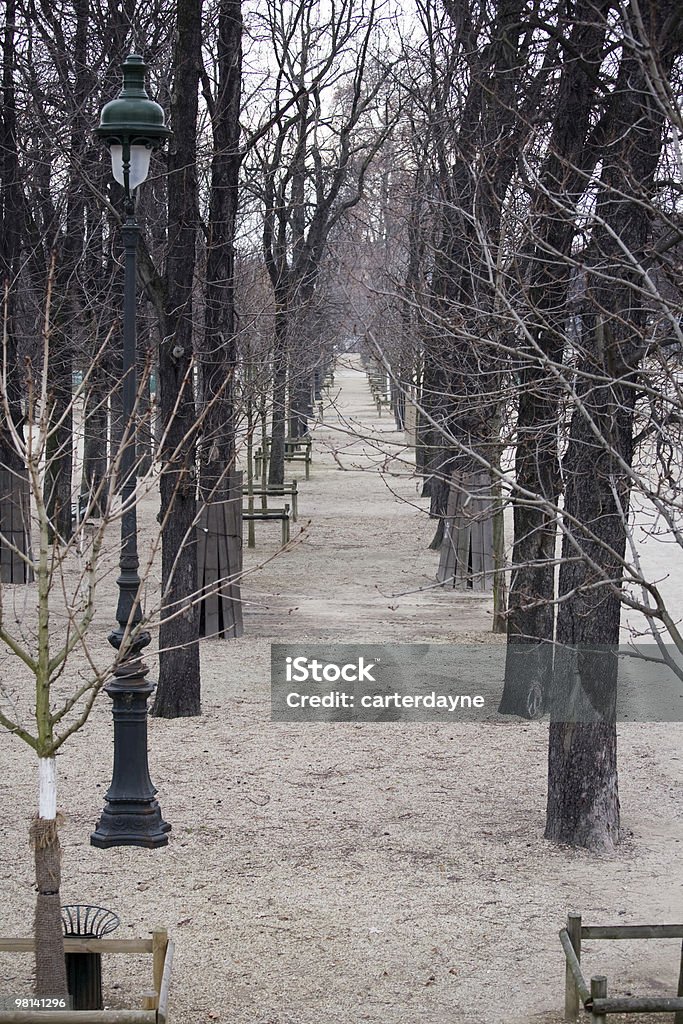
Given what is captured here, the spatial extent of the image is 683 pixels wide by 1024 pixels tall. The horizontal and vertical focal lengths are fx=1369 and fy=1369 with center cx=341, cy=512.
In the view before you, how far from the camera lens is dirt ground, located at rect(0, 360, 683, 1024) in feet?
21.9

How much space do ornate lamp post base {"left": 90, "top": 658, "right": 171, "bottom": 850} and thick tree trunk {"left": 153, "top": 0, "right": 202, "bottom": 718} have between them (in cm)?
280

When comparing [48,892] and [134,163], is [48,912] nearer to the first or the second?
[48,892]

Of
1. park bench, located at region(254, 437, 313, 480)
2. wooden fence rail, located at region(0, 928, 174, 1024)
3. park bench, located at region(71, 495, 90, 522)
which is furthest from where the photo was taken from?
park bench, located at region(254, 437, 313, 480)

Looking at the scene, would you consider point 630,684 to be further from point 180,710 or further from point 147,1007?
point 147,1007

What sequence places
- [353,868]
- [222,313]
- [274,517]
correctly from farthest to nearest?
[274,517]
[222,313]
[353,868]

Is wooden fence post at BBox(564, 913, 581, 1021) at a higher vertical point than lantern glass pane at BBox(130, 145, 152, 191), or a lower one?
lower

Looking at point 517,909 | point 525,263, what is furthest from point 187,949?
point 525,263

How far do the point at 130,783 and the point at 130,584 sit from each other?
1.34 m

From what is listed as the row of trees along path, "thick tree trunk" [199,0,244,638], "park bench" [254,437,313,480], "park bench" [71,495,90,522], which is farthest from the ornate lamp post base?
"park bench" [254,437,313,480]

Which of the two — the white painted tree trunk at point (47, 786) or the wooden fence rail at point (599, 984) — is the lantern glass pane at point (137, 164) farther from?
the wooden fence rail at point (599, 984)

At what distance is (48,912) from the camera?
5.47 meters

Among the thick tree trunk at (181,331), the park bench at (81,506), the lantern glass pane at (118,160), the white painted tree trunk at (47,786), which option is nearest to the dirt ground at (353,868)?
the thick tree trunk at (181,331)

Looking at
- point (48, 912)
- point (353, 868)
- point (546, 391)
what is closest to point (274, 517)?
point (546, 391)

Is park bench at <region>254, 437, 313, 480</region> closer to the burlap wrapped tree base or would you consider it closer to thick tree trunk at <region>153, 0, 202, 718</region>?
thick tree trunk at <region>153, 0, 202, 718</region>
